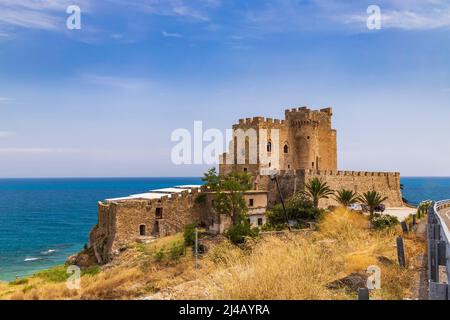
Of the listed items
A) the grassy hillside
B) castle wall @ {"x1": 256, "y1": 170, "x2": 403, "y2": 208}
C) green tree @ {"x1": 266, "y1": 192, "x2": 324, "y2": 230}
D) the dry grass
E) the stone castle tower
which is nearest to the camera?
the dry grass

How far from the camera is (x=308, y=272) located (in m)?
8.73

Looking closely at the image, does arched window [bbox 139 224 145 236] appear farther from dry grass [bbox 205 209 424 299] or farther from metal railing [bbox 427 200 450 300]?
metal railing [bbox 427 200 450 300]

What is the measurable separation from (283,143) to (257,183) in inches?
254

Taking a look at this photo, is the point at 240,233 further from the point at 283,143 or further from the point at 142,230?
the point at 283,143

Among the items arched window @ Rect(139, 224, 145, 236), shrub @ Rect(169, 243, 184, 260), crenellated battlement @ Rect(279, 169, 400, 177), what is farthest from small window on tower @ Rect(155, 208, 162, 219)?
crenellated battlement @ Rect(279, 169, 400, 177)

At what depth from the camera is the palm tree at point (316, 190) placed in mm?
33031

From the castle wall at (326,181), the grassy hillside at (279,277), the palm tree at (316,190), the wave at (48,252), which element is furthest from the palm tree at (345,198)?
the wave at (48,252)

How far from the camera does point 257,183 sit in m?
36.3

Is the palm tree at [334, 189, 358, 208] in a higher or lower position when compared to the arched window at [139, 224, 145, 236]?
higher

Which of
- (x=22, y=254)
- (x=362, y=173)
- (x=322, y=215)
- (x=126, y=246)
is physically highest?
(x=362, y=173)

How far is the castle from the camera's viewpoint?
3139 centimetres
